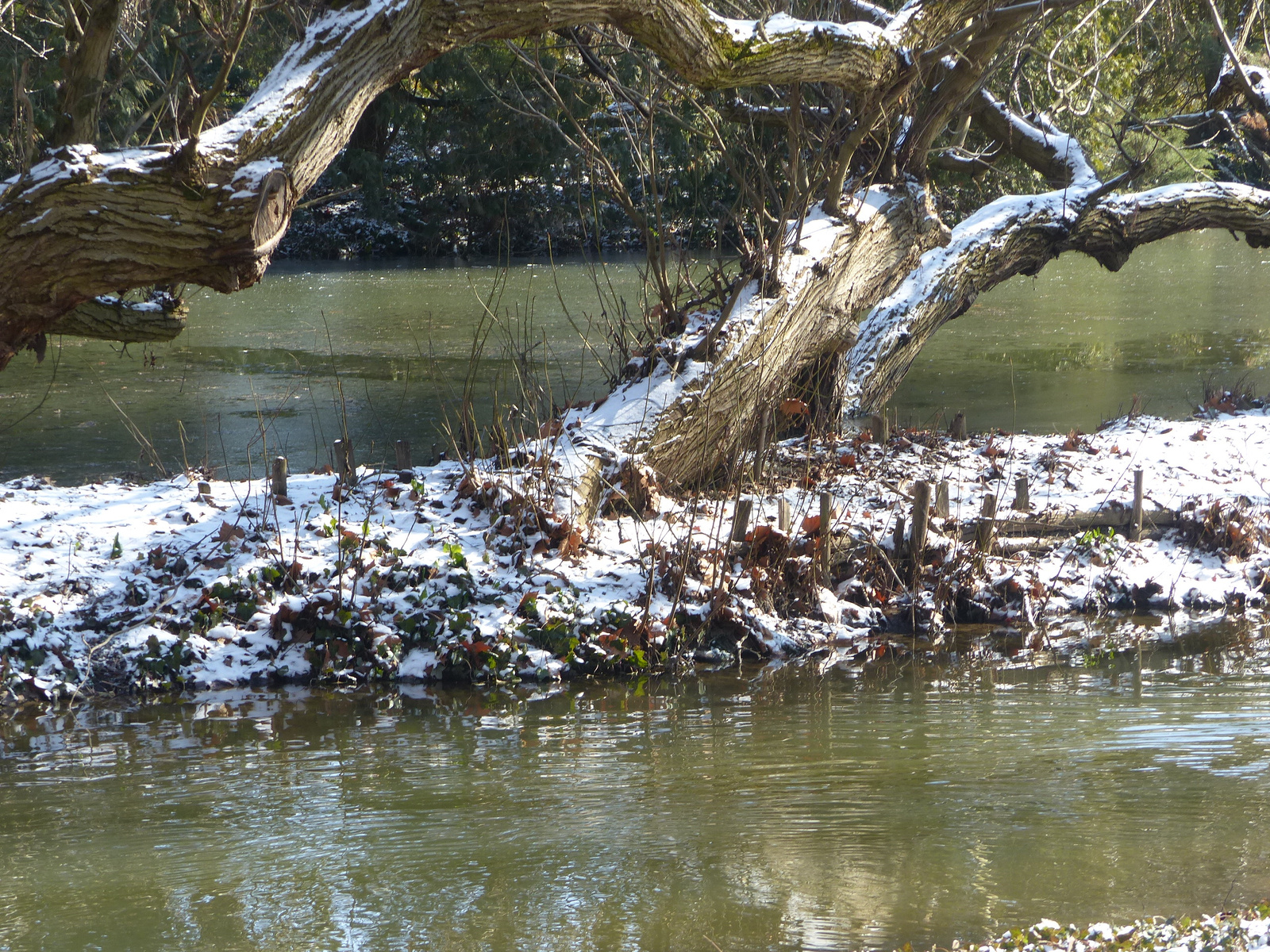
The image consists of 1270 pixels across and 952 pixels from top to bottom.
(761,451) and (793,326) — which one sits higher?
(793,326)

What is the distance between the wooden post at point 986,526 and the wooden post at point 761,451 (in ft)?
4.59

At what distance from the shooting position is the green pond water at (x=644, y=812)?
13.2 feet

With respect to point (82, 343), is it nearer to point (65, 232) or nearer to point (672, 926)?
point (65, 232)

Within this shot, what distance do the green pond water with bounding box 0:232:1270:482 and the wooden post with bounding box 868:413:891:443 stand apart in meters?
2.14

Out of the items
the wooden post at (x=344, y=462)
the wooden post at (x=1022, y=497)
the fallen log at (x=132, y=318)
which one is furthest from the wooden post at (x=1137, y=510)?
the fallen log at (x=132, y=318)

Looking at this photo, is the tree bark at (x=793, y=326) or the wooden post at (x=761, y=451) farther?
the tree bark at (x=793, y=326)

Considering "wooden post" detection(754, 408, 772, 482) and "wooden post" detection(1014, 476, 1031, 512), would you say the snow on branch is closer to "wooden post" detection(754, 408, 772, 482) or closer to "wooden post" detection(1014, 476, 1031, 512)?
"wooden post" detection(1014, 476, 1031, 512)

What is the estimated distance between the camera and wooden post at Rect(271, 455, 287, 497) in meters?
7.35

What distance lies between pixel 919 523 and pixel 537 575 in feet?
7.61

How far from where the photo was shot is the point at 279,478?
7410mm

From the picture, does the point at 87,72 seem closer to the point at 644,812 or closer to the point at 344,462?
the point at 344,462

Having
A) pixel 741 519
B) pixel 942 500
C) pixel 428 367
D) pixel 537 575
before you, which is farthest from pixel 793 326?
pixel 428 367

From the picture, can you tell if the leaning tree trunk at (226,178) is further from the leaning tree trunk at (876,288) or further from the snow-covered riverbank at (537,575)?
the leaning tree trunk at (876,288)

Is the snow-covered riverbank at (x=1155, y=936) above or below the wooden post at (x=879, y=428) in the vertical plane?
below
